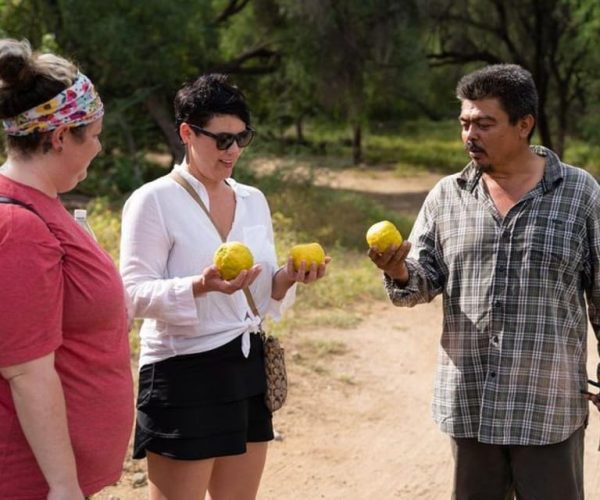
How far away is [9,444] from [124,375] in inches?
14.2

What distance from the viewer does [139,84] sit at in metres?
14.5

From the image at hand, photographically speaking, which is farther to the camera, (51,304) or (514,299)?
(514,299)

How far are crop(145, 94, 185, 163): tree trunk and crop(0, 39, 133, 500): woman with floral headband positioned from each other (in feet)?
41.7

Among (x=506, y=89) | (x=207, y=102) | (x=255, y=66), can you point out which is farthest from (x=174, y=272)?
(x=255, y=66)

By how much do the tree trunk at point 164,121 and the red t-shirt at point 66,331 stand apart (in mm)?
12698

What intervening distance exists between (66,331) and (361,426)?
12.8ft

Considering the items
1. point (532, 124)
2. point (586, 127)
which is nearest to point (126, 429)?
point (532, 124)

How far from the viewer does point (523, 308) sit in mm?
3143

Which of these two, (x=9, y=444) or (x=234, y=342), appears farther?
(x=234, y=342)

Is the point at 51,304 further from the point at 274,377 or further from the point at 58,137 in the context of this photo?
the point at 274,377

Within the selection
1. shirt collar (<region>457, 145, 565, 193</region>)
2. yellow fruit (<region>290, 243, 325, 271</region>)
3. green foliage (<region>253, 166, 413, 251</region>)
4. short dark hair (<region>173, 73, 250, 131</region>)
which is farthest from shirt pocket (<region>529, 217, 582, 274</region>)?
green foliage (<region>253, 166, 413, 251</region>)

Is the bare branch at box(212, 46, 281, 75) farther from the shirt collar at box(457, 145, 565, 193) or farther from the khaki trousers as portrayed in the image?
Result: the khaki trousers

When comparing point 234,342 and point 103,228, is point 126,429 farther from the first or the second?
point 103,228

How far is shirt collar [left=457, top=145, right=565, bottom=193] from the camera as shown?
320 centimetres
